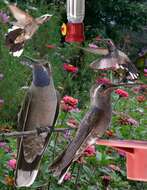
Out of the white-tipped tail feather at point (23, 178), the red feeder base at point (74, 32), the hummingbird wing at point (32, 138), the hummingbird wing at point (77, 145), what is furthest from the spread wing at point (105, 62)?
the white-tipped tail feather at point (23, 178)

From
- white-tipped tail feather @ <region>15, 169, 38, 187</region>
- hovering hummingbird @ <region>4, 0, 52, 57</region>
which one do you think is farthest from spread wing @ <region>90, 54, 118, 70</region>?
white-tipped tail feather @ <region>15, 169, 38, 187</region>

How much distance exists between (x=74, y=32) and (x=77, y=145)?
1043 millimetres

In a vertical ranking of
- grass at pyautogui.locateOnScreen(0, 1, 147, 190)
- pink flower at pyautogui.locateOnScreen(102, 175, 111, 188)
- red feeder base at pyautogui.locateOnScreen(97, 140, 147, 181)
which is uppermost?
red feeder base at pyautogui.locateOnScreen(97, 140, 147, 181)

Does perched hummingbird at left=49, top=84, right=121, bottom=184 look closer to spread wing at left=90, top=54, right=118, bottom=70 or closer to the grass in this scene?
spread wing at left=90, top=54, right=118, bottom=70

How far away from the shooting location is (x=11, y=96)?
491cm

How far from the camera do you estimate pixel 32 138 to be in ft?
8.02

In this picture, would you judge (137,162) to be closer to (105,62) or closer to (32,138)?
(32,138)

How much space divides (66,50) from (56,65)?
20.2 inches

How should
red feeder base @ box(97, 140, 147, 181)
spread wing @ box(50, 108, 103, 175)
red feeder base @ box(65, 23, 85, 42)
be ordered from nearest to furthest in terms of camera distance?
spread wing @ box(50, 108, 103, 175) → red feeder base @ box(97, 140, 147, 181) → red feeder base @ box(65, 23, 85, 42)

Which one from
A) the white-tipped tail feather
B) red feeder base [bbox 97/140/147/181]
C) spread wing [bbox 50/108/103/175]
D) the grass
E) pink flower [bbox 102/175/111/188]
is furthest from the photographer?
the grass

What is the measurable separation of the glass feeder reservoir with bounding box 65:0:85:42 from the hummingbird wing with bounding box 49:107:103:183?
0.77 m

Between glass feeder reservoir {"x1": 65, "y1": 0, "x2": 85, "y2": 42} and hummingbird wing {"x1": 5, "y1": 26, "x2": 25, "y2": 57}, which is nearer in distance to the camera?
hummingbird wing {"x1": 5, "y1": 26, "x2": 25, "y2": 57}

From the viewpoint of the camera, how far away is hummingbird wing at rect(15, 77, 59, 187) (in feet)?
7.29

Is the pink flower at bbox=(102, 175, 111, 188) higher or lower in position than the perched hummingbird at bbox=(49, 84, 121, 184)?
lower
